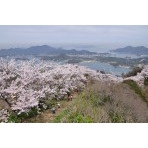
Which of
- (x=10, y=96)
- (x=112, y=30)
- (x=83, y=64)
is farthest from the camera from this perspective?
(x=83, y=64)

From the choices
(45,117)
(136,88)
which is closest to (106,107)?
(45,117)

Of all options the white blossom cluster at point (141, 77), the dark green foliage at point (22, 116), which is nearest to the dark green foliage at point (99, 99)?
the dark green foliage at point (22, 116)

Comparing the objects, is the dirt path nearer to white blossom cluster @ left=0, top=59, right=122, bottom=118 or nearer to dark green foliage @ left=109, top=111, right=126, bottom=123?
white blossom cluster @ left=0, top=59, right=122, bottom=118

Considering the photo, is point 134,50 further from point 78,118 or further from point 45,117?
point 45,117

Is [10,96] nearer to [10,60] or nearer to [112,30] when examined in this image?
[10,60]

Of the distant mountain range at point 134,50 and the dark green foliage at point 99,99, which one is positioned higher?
the distant mountain range at point 134,50

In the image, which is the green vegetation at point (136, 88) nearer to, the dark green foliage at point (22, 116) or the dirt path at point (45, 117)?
the dirt path at point (45, 117)
